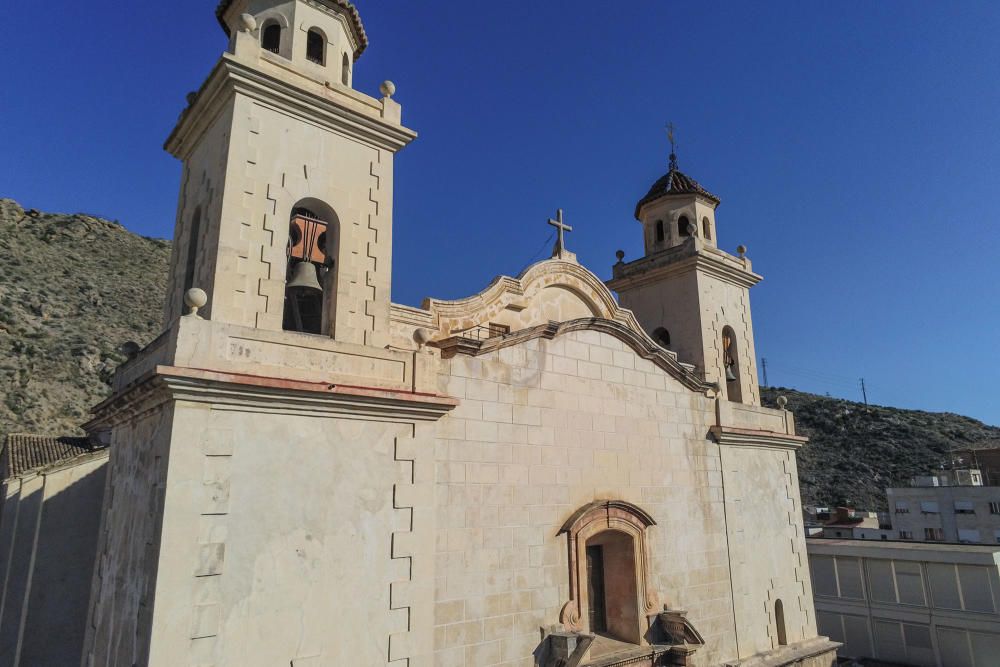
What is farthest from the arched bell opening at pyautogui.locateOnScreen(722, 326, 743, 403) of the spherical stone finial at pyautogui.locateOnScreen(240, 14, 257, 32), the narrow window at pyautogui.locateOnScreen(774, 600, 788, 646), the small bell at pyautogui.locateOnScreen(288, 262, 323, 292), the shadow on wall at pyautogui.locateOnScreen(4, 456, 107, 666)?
the shadow on wall at pyautogui.locateOnScreen(4, 456, 107, 666)

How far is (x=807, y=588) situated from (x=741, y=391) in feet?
16.5

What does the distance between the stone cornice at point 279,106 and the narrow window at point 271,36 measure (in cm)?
113

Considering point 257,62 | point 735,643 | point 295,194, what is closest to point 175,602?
point 295,194

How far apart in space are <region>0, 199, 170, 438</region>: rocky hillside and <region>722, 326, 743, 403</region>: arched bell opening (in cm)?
3143

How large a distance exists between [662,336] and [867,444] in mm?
56296

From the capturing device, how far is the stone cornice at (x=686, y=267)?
54.4ft

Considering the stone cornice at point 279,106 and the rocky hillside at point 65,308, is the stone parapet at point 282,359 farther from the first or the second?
the rocky hillside at point 65,308

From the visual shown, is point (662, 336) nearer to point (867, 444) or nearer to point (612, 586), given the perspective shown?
point (612, 586)

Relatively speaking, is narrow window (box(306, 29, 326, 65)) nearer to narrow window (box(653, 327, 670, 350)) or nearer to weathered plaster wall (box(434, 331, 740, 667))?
weathered plaster wall (box(434, 331, 740, 667))

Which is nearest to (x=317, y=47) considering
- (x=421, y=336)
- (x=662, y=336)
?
(x=421, y=336)

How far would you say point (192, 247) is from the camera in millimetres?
10078

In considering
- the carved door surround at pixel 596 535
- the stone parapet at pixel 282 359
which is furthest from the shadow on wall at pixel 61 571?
the carved door surround at pixel 596 535

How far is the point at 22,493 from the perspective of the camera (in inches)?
533

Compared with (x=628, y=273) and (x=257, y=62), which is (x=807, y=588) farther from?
(x=257, y=62)
